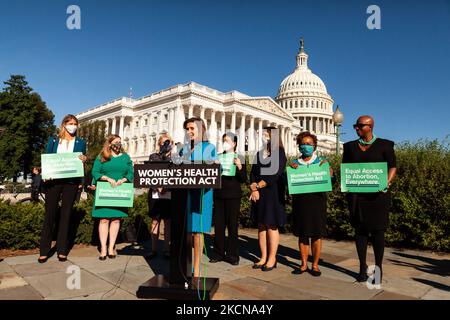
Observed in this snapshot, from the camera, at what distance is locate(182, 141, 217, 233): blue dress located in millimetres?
4168

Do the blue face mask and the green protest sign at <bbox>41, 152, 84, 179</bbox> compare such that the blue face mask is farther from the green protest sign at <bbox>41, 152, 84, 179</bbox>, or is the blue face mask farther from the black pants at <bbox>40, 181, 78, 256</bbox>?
the black pants at <bbox>40, 181, 78, 256</bbox>

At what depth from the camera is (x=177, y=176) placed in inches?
148

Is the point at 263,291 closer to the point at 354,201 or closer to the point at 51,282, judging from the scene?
the point at 354,201

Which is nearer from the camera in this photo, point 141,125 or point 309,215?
point 309,215

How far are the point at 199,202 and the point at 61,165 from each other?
9.29 feet

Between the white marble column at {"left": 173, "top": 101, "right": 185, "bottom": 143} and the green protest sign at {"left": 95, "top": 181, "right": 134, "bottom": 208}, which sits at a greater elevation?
the white marble column at {"left": 173, "top": 101, "right": 185, "bottom": 143}

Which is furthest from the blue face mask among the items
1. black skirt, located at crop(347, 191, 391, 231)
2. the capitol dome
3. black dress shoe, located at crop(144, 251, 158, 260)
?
the capitol dome

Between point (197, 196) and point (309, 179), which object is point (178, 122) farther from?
point (197, 196)

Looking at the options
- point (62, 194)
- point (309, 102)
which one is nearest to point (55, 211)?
point (62, 194)

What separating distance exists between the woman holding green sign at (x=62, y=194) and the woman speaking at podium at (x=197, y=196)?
251 centimetres

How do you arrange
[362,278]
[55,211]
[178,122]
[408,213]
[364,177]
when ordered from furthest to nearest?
[178,122]
[408,213]
[55,211]
[364,177]
[362,278]
